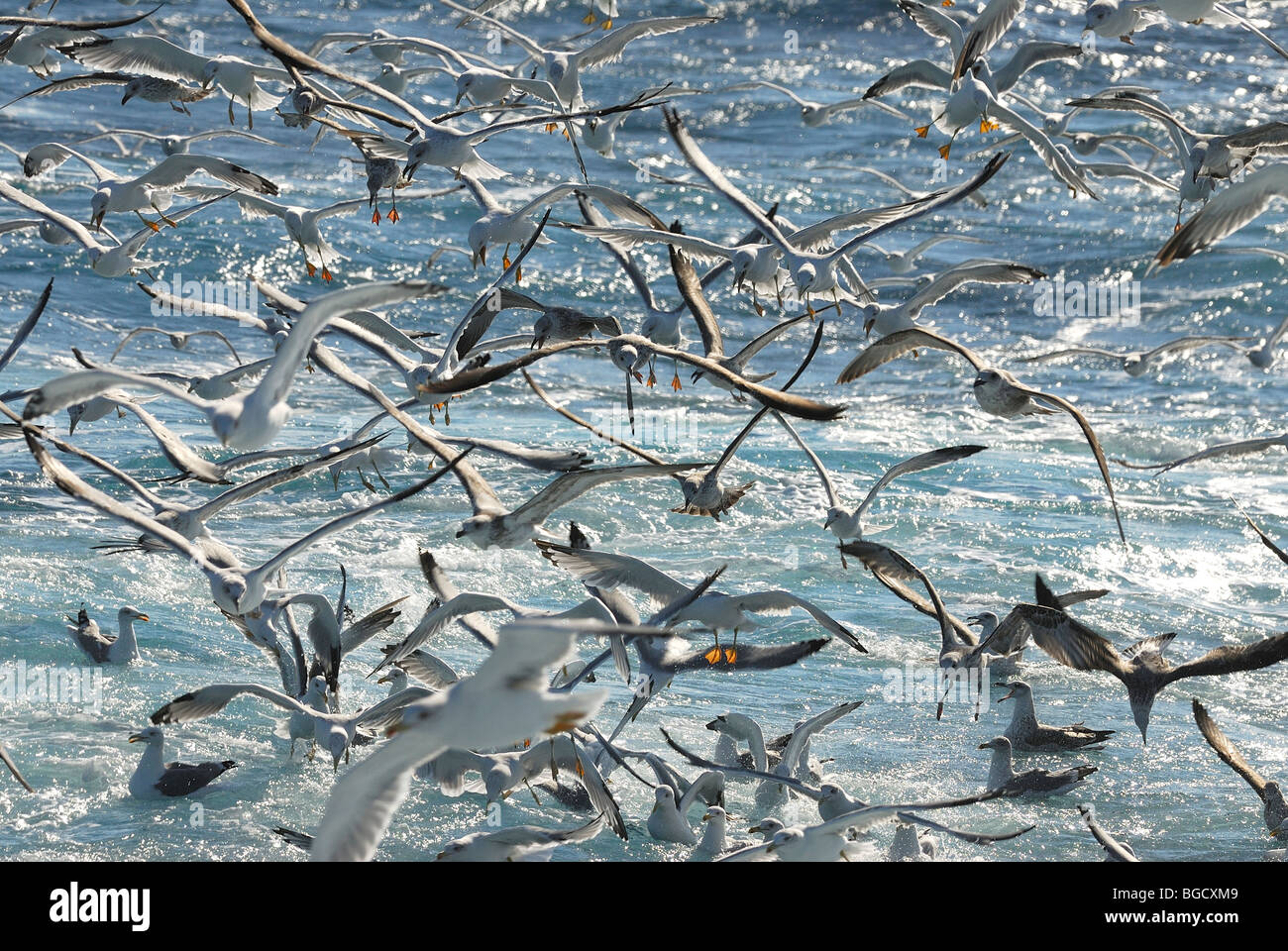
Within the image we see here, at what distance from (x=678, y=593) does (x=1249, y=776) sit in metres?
3.38

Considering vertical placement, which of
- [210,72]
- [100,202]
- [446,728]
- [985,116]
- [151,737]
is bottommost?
[151,737]

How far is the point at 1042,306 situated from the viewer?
2525 centimetres

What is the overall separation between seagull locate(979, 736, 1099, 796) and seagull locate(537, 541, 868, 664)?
179 cm

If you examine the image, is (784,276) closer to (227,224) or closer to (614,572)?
(614,572)

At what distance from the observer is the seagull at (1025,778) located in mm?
9742

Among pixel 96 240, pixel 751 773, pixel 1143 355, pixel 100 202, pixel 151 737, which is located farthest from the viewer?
pixel 1143 355

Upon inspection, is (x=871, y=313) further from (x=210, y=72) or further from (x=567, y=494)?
(x=210, y=72)

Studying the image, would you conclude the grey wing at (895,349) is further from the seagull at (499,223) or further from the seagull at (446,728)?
the seagull at (446,728)

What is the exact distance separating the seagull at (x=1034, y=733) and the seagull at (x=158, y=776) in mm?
5547

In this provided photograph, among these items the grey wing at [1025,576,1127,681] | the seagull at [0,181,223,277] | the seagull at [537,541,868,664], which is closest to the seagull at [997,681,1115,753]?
the grey wing at [1025,576,1127,681]

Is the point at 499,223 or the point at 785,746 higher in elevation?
the point at 499,223

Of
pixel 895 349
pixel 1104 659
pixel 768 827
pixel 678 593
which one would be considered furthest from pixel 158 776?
pixel 1104 659

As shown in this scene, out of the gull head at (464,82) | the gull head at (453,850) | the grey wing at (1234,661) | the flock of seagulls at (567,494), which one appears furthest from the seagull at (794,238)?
the gull head at (453,850)

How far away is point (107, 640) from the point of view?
11.7 m
